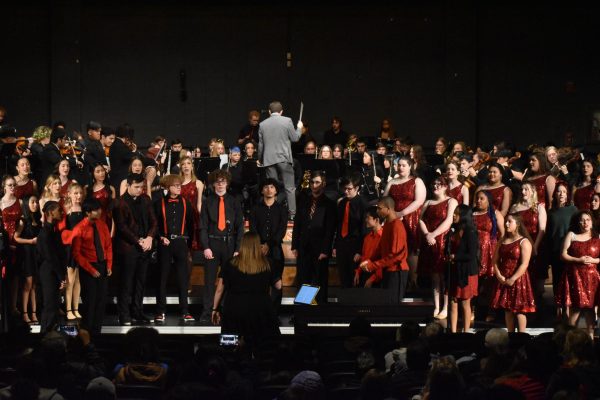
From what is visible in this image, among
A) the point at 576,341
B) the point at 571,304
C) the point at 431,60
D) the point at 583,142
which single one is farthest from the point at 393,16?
the point at 576,341

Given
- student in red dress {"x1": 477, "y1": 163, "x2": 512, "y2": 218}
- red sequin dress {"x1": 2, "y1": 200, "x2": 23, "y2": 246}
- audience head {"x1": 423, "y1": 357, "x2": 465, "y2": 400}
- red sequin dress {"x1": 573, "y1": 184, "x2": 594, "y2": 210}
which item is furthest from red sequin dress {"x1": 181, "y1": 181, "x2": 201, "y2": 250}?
audience head {"x1": 423, "y1": 357, "x2": 465, "y2": 400}

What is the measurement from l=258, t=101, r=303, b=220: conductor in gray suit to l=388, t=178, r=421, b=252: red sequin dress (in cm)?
235

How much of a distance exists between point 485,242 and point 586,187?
1.43 m

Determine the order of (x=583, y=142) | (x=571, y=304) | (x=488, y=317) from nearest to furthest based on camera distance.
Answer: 1. (x=571, y=304)
2. (x=488, y=317)
3. (x=583, y=142)

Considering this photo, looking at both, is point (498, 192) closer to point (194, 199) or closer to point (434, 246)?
point (434, 246)

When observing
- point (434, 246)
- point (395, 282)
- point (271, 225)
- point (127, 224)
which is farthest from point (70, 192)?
point (434, 246)

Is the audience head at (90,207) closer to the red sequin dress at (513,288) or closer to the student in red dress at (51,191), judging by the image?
the student in red dress at (51,191)

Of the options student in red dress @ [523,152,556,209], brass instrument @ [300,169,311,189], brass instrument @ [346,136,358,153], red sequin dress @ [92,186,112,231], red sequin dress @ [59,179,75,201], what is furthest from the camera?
brass instrument @ [346,136,358,153]

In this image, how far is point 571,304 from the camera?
35.0ft

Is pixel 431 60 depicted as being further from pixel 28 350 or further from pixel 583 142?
pixel 28 350

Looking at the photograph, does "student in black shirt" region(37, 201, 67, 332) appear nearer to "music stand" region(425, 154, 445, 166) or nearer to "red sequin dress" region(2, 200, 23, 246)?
"red sequin dress" region(2, 200, 23, 246)

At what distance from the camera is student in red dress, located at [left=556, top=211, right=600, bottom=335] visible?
10500 millimetres

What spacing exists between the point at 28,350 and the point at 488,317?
538cm

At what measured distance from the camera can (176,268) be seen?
11.4 metres
